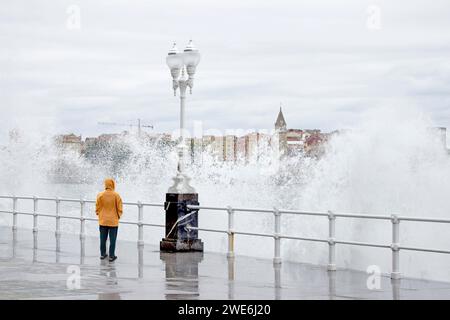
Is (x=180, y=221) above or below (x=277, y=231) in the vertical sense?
above

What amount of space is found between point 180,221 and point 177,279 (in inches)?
209

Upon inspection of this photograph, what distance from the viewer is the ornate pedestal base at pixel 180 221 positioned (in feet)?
74.7

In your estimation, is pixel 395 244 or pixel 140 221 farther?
pixel 140 221

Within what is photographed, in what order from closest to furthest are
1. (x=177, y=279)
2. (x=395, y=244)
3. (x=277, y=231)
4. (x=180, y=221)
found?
1. (x=395, y=244)
2. (x=177, y=279)
3. (x=277, y=231)
4. (x=180, y=221)

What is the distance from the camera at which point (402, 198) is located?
67062 millimetres

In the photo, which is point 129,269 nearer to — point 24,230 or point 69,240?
point 69,240

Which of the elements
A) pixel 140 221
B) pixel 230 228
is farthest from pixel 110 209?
pixel 140 221

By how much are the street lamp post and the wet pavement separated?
1.61 ft

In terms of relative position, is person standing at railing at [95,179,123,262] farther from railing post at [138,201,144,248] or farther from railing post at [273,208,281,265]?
railing post at [273,208,281,265]

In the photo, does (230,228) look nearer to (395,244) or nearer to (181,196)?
(181,196)

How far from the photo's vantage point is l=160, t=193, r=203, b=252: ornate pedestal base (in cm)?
2277

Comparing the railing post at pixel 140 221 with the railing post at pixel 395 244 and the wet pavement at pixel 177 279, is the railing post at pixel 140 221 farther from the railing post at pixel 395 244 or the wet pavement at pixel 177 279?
the railing post at pixel 395 244

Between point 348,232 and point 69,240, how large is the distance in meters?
36.1

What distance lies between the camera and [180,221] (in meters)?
22.7
